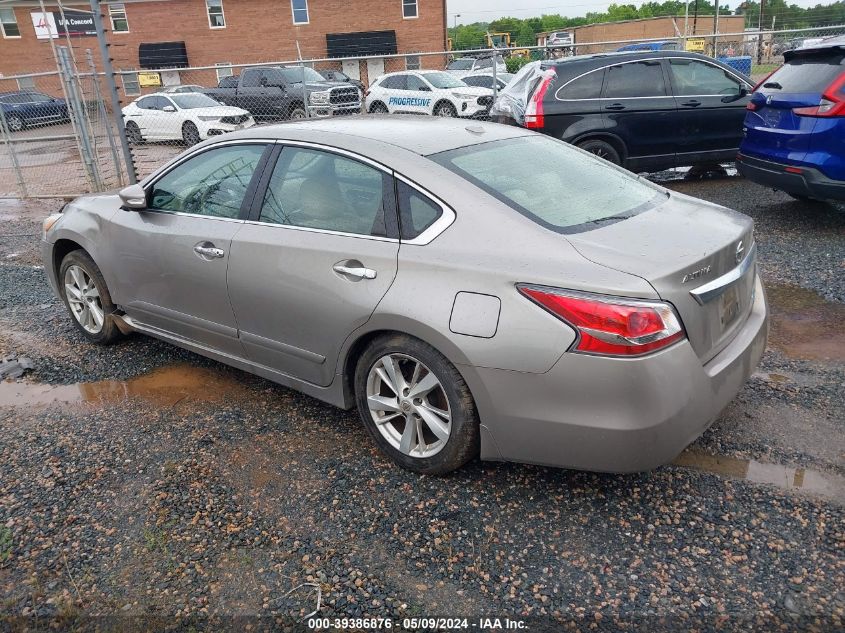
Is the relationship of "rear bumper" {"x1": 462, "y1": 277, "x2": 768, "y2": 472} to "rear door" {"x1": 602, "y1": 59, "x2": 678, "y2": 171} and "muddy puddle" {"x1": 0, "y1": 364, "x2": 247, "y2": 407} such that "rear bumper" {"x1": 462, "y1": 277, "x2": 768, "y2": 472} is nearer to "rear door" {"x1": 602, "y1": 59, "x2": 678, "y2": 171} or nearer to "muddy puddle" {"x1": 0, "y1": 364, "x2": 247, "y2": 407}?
"muddy puddle" {"x1": 0, "y1": 364, "x2": 247, "y2": 407}

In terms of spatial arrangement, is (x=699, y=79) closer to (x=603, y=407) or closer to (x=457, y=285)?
(x=457, y=285)

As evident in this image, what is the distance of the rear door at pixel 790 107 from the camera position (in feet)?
20.6

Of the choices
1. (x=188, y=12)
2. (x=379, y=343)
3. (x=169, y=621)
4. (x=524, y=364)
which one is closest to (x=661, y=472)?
(x=524, y=364)

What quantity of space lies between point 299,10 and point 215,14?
4630 mm

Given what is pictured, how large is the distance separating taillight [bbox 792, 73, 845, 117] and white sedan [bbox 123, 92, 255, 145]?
13.1m

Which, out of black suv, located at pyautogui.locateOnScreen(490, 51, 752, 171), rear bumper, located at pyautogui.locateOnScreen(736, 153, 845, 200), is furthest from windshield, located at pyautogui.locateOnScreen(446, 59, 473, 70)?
rear bumper, located at pyautogui.locateOnScreen(736, 153, 845, 200)

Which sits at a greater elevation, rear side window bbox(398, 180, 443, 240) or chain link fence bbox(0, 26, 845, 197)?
rear side window bbox(398, 180, 443, 240)

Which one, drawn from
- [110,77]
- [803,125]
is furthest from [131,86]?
[803,125]

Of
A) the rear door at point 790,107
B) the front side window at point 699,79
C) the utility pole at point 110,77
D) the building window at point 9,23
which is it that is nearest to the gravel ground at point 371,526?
the rear door at point 790,107

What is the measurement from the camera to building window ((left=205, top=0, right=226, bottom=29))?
36.1 m

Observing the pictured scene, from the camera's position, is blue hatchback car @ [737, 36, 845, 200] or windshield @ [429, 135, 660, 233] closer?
windshield @ [429, 135, 660, 233]

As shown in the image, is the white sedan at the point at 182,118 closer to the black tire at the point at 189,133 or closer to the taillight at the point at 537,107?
the black tire at the point at 189,133

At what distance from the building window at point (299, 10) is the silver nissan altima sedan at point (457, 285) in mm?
36065

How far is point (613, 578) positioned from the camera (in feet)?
8.13
